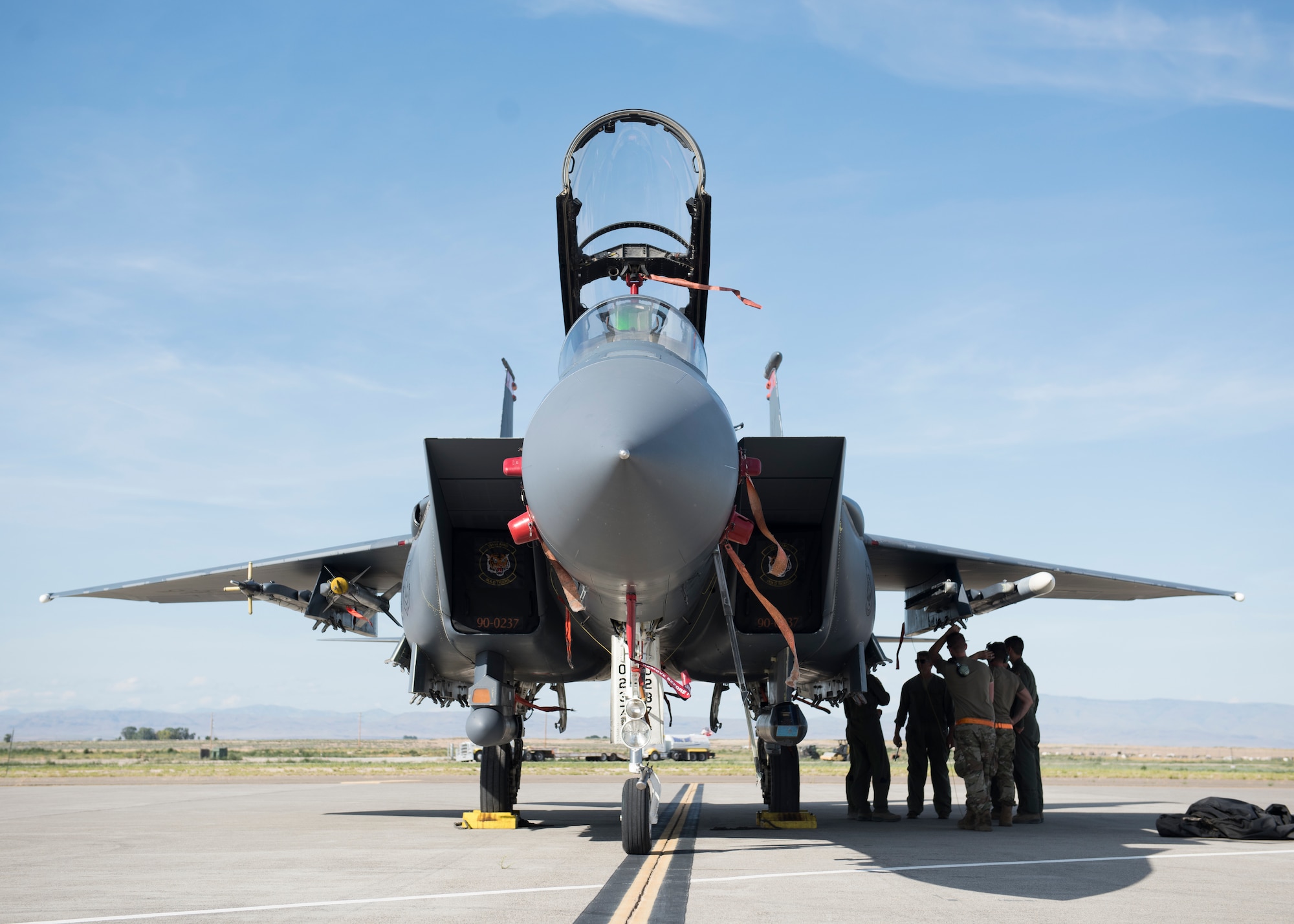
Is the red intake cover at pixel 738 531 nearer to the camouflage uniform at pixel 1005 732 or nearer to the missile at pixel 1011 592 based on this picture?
the missile at pixel 1011 592

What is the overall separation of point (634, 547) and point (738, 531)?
49.5 inches

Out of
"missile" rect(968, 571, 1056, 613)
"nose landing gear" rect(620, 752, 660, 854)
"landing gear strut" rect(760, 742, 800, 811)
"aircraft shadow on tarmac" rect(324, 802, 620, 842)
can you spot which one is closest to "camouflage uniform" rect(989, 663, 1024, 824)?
"missile" rect(968, 571, 1056, 613)

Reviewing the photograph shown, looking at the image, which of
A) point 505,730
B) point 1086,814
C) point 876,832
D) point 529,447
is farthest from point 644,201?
point 1086,814

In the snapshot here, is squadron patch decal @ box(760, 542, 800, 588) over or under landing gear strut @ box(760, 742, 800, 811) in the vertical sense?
over

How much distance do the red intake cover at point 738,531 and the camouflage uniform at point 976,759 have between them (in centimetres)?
397

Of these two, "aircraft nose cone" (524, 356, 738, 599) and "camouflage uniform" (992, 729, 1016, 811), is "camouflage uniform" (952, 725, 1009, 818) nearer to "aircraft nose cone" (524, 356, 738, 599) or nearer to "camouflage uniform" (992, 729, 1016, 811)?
"camouflage uniform" (992, 729, 1016, 811)

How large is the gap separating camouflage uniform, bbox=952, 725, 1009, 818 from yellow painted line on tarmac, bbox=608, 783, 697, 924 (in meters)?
2.59

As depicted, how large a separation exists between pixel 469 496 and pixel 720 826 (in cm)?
425

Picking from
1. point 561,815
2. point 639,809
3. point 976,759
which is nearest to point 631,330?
point 639,809

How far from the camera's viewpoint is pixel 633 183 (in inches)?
315

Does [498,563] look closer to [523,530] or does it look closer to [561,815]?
[523,530]

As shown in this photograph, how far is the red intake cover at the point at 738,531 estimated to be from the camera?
5879 millimetres

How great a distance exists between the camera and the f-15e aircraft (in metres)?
4.81

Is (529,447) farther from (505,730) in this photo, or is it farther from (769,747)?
(769,747)
